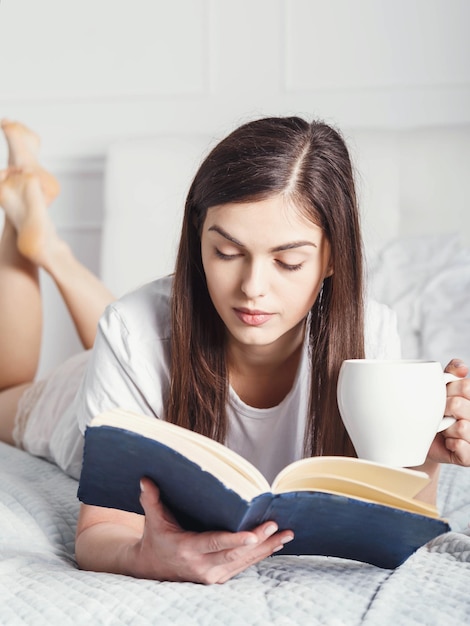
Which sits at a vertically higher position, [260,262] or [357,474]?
[260,262]

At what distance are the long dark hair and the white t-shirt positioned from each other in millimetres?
32

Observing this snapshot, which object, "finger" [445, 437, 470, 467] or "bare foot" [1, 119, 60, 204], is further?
"bare foot" [1, 119, 60, 204]

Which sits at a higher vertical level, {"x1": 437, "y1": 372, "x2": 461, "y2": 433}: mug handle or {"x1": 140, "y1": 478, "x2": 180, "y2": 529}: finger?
{"x1": 437, "y1": 372, "x2": 461, "y2": 433}: mug handle

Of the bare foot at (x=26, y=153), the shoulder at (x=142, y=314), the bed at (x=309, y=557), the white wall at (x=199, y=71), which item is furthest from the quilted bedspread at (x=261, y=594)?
the white wall at (x=199, y=71)

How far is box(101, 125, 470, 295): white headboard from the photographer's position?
2.35 m

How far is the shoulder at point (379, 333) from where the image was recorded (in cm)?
133

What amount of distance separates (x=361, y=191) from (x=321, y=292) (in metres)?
1.14

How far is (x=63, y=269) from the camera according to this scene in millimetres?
2084

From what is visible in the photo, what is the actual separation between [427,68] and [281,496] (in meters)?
2.07

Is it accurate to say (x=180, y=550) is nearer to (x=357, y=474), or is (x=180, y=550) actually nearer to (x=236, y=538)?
(x=236, y=538)

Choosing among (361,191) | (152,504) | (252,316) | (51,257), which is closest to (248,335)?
(252,316)

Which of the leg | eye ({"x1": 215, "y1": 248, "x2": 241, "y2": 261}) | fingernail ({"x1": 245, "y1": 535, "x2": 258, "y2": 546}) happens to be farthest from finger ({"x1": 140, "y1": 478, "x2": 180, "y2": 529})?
the leg

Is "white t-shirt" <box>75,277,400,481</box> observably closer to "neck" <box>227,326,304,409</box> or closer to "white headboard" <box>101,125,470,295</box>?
"neck" <box>227,326,304,409</box>

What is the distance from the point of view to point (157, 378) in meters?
1.22
